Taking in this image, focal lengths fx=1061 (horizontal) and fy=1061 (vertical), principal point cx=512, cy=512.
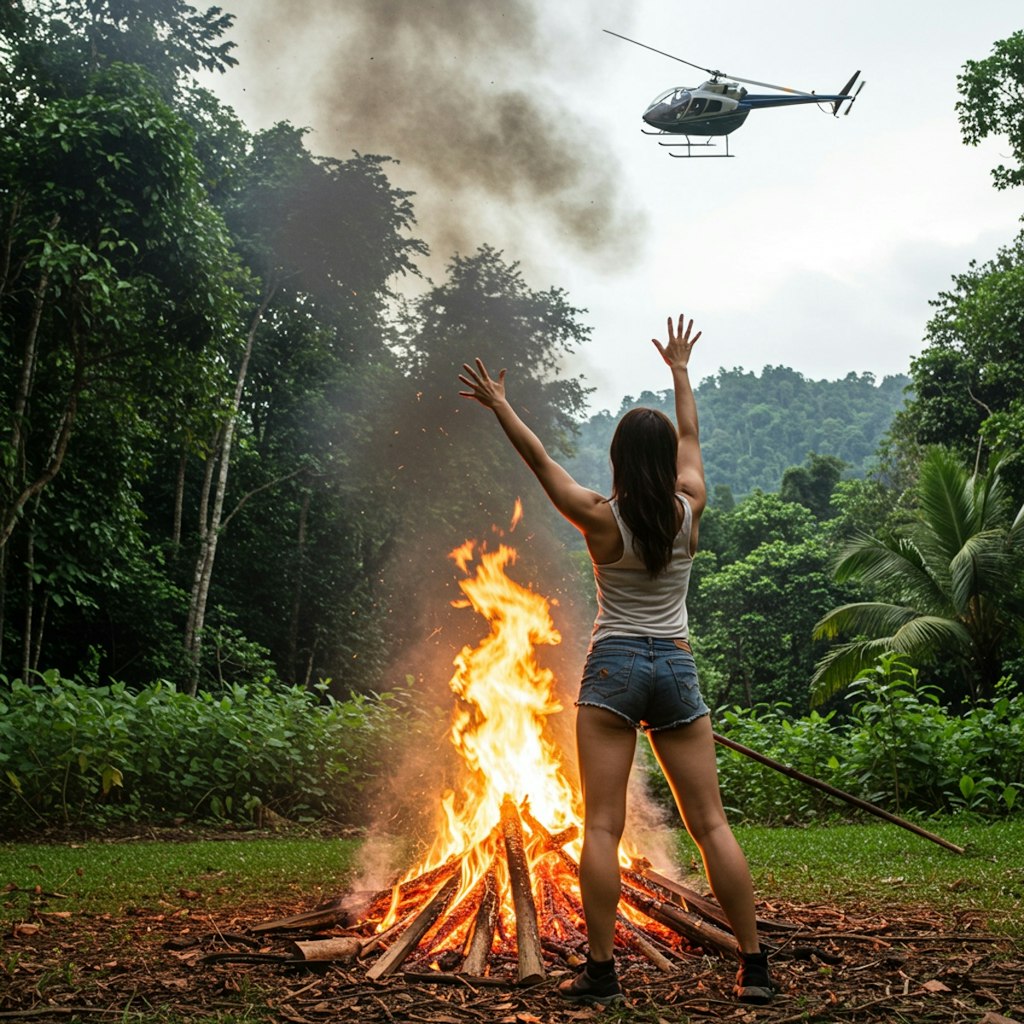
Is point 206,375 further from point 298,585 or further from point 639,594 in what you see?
point 298,585

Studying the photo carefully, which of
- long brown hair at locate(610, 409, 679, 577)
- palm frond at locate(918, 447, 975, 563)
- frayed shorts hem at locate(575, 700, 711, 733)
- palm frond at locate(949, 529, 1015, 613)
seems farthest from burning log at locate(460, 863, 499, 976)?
palm frond at locate(918, 447, 975, 563)

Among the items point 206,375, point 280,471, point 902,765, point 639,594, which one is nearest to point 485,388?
point 639,594

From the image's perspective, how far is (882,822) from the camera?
10.3 metres

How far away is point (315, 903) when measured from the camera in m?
6.09

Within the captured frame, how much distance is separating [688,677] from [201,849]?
6.39m

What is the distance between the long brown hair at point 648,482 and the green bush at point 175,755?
7.75 meters

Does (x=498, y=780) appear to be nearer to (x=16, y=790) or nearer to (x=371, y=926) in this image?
(x=371, y=926)

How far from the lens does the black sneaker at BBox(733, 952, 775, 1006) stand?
3.66m

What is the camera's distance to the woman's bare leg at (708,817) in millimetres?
3707

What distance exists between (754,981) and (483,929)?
4.06ft

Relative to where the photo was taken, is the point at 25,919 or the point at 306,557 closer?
the point at 25,919

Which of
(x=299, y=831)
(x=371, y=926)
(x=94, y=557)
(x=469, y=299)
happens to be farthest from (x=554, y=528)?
(x=371, y=926)

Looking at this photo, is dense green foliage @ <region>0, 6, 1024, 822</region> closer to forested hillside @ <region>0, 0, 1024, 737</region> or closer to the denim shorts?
forested hillside @ <region>0, 0, 1024, 737</region>

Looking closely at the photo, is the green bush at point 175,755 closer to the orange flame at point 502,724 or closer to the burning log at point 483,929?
the orange flame at point 502,724
